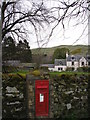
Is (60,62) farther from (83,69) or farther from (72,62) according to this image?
(83,69)

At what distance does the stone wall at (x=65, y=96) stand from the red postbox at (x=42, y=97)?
83 millimetres

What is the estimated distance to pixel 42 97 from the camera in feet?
13.1

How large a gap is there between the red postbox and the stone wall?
8 centimetres

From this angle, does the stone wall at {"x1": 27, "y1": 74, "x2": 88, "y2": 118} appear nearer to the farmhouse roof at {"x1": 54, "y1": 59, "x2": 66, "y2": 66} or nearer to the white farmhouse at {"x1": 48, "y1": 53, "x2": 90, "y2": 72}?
the white farmhouse at {"x1": 48, "y1": 53, "x2": 90, "y2": 72}

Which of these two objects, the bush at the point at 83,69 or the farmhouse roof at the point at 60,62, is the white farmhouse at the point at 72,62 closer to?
the farmhouse roof at the point at 60,62

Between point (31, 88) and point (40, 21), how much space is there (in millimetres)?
1328

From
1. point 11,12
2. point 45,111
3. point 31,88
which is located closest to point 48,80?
point 31,88

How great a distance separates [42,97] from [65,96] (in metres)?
0.55

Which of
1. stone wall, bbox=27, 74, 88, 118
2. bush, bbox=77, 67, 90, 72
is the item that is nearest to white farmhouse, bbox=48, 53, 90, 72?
bush, bbox=77, 67, 90, 72

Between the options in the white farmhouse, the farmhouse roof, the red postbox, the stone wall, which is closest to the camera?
the farmhouse roof

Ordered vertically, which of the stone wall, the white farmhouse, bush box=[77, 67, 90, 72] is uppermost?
the white farmhouse

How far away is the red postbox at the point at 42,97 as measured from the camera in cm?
395

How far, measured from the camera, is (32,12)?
4047 millimetres

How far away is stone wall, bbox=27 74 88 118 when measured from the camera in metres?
4.08
